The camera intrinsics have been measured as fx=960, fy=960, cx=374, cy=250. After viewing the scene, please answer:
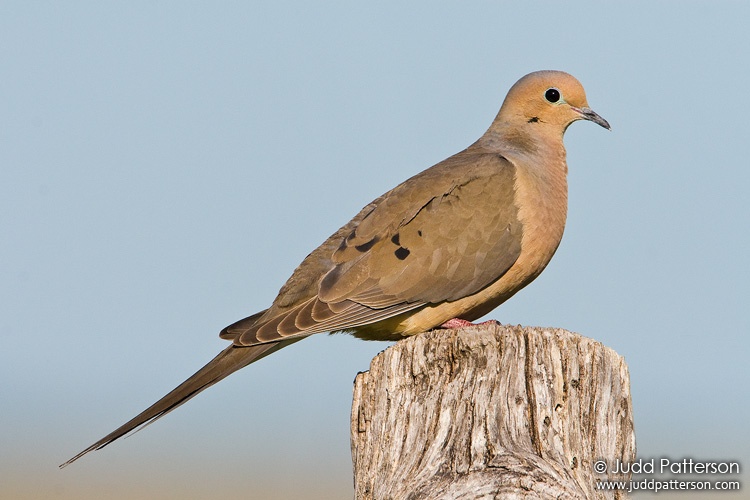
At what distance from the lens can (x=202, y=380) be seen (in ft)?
16.6

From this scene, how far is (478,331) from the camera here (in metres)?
3.78

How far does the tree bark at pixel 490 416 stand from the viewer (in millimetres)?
3451

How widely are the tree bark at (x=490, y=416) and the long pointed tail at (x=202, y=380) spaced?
133cm

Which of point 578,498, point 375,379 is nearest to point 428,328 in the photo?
point 375,379

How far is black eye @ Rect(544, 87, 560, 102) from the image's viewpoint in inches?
254

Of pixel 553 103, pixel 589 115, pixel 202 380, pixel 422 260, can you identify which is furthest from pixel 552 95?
pixel 202 380

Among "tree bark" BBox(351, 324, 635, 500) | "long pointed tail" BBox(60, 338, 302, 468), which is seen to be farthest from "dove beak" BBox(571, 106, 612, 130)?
"tree bark" BBox(351, 324, 635, 500)

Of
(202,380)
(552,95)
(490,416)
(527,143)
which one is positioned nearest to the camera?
(490,416)

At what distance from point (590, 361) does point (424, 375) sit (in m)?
0.64

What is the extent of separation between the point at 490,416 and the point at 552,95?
342 cm

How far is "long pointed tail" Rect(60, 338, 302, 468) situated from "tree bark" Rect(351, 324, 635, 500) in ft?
4.37

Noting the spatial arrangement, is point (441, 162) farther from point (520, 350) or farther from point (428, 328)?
point (520, 350)

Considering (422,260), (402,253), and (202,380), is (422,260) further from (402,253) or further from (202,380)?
(202,380)

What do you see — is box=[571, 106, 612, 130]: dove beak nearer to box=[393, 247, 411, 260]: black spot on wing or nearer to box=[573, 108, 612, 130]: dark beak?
box=[573, 108, 612, 130]: dark beak
